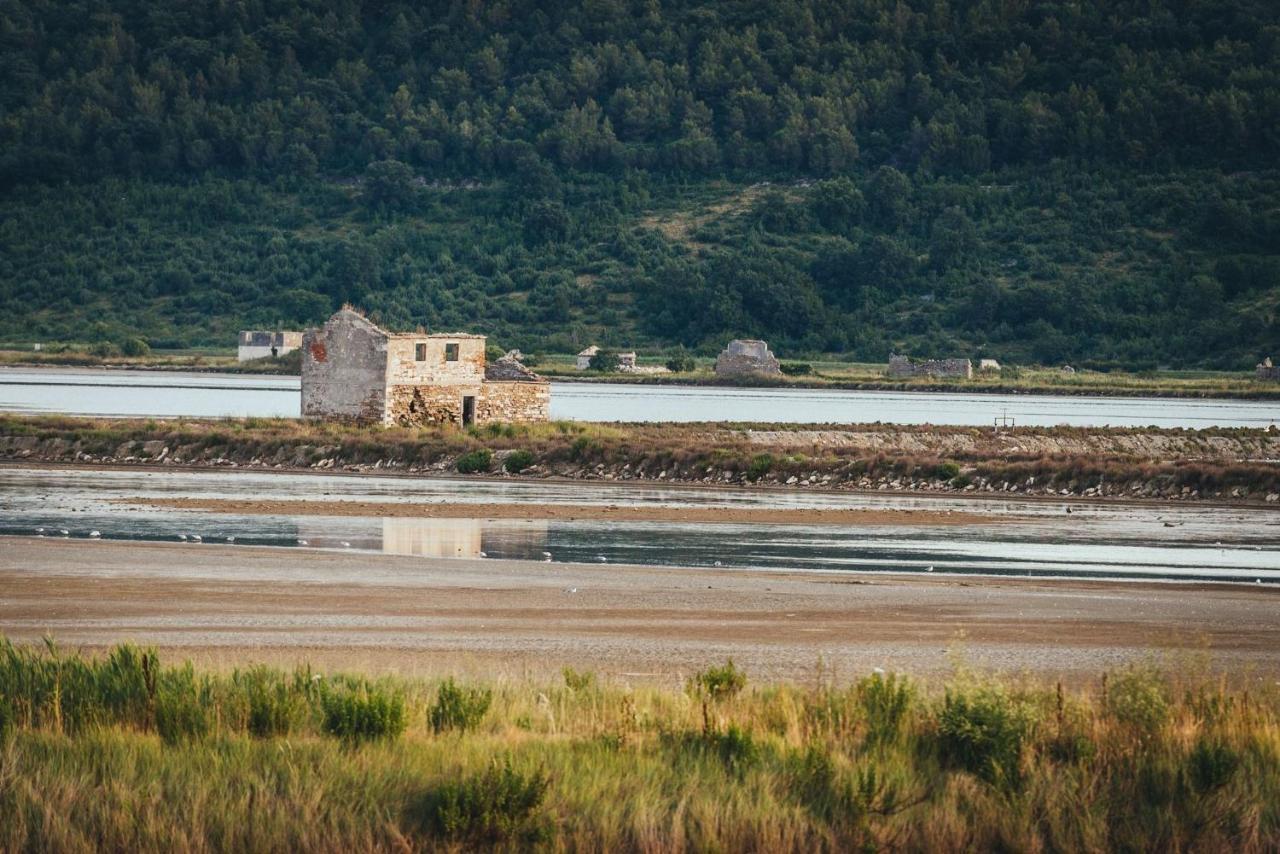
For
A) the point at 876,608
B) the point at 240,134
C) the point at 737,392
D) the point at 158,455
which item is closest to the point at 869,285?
the point at 737,392

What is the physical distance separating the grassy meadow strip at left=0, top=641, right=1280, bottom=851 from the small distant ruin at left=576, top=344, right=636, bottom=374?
98735mm

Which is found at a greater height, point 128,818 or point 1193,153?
point 1193,153

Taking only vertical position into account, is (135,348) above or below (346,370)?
above

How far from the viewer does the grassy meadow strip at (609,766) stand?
33.4ft

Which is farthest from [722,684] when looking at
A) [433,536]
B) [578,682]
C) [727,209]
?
[727,209]

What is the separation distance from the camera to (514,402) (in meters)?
48.8

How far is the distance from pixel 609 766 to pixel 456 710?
3.71 ft

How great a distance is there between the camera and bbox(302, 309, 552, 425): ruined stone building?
45.1 metres

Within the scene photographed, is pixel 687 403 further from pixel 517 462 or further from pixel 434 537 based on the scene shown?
pixel 434 537

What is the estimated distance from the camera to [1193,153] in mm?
159750

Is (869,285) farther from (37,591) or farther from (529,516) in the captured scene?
(37,591)

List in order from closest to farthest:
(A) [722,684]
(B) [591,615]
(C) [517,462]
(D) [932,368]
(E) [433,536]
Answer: (A) [722,684] → (B) [591,615] → (E) [433,536] → (C) [517,462] → (D) [932,368]

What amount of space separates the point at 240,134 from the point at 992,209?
251ft

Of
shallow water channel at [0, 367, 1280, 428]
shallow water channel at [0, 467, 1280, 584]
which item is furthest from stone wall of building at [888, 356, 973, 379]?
shallow water channel at [0, 467, 1280, 584]
